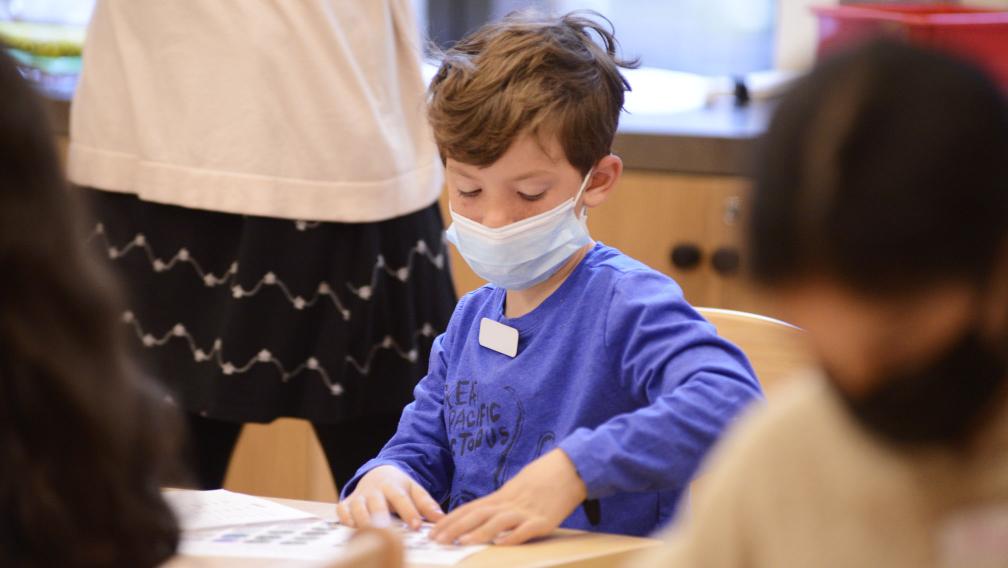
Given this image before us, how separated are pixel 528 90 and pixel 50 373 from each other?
744mm

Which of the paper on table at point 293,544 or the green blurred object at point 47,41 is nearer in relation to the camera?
the paper on table at point 293,544

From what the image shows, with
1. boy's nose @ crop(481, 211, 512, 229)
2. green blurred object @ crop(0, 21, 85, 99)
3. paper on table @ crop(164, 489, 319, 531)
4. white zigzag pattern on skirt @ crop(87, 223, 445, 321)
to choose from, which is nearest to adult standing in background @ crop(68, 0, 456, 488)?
white zigzag pattern on skirt @ crop(87, 223, 445, 321)

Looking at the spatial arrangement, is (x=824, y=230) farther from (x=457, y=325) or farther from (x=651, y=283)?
(x=457, y=325)

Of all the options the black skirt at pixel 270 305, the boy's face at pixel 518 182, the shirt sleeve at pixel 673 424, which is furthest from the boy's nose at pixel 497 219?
the black skirt at pixel 270 305

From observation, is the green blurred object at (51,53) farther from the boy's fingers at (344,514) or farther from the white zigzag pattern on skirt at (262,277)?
the boy's fingers at (344,514)

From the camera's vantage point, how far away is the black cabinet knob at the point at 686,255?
2176 millimetres

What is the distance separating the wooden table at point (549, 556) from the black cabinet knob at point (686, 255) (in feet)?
3.85

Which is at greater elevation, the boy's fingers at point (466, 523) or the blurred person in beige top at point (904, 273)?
the blurred person in beige top at point (904, 273)

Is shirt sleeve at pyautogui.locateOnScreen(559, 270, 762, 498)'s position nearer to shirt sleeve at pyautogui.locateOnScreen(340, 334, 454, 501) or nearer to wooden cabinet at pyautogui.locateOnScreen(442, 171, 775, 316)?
shirt sleeve at pyautogui.locateOnScreen(340, 334, 454, 501)

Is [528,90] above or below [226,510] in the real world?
above

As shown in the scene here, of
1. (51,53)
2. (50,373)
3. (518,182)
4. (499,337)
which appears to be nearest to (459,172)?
(518,182)

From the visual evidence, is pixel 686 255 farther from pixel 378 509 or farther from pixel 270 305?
pixel 378 509

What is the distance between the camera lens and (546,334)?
1.29m

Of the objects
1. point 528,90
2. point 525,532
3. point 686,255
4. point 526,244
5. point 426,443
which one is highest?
point 528,90
